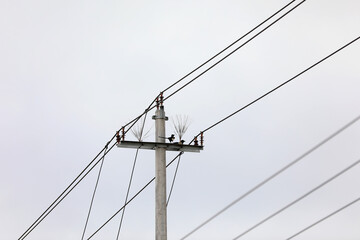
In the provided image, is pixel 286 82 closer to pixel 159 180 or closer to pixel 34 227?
pixel 159 180

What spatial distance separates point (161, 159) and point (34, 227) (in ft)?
41.2

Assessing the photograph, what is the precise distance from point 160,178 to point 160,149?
1059mm

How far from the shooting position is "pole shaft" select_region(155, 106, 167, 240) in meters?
30.9

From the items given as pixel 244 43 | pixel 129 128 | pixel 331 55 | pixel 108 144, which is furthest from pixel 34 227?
pixel 331 55

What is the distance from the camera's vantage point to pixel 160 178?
31703 millimetres

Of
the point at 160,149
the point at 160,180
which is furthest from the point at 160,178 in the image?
the point at 160,149

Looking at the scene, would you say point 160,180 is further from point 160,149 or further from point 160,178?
point 160,149

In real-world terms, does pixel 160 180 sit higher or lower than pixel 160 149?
lower

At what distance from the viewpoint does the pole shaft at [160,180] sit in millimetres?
30859

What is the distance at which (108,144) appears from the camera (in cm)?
3659

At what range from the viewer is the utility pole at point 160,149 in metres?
31.0

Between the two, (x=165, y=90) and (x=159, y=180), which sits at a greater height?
(x=165, y=90)

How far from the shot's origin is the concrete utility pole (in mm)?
30862

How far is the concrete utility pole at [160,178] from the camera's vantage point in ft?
101
